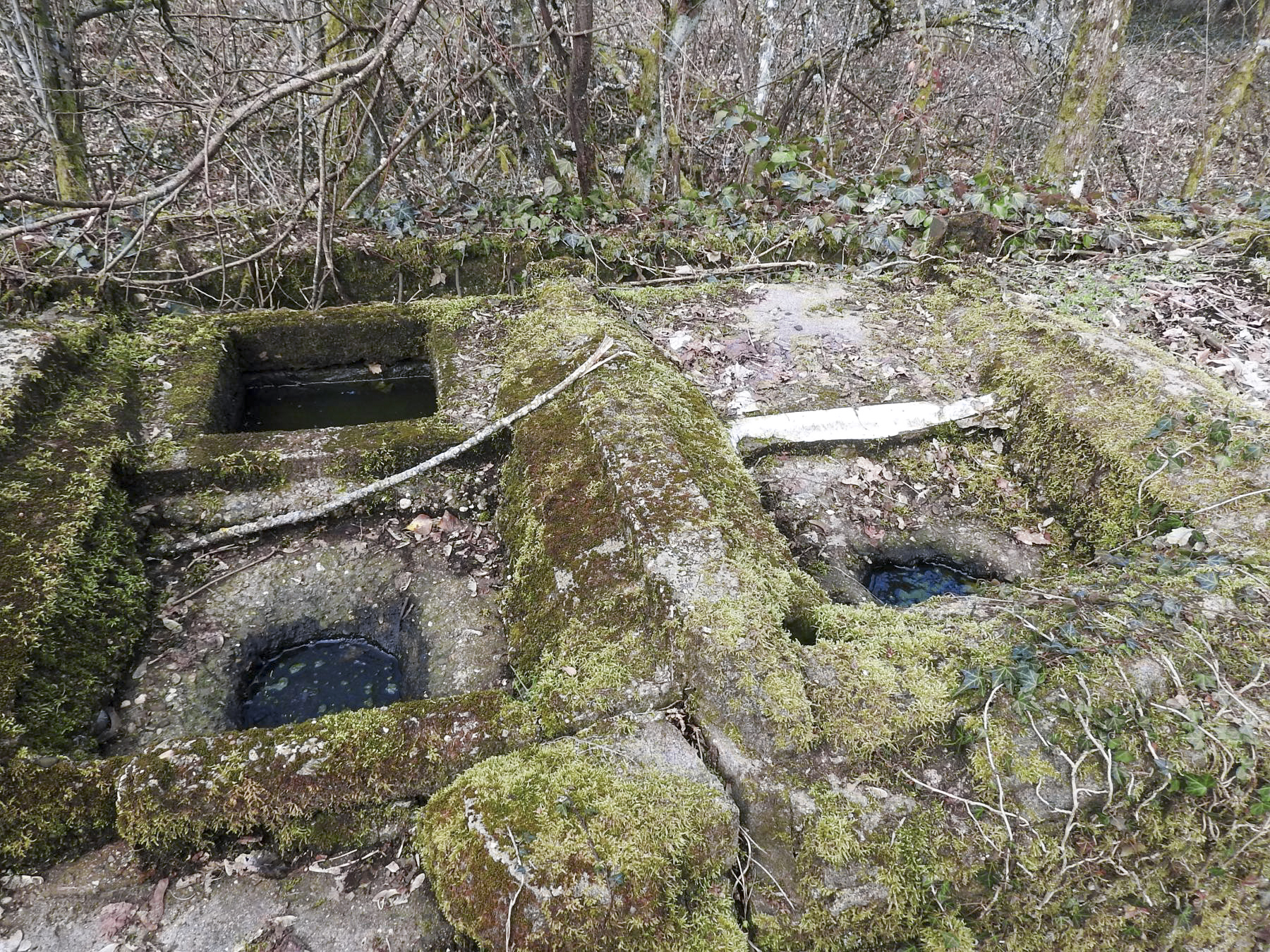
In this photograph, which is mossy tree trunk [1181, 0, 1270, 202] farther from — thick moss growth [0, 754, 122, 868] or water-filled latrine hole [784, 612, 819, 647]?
thick moss growth [0, 754, 122, 868]

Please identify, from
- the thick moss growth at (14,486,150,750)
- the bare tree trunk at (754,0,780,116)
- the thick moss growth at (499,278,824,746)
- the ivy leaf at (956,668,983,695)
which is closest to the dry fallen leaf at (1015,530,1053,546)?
the thick moss growth at (499,278,824,746)

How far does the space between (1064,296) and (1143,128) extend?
758 centimetres

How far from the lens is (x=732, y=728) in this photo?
197 centimetres

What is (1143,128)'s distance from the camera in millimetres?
9750

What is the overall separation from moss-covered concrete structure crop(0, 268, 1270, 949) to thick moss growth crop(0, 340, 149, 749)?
12 millimetres

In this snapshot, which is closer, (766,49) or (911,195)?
(911,195)

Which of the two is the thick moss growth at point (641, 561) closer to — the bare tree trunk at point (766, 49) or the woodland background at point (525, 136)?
the woodland background at point (525, 136)

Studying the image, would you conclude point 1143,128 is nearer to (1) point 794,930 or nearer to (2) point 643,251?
(2) point 643,251

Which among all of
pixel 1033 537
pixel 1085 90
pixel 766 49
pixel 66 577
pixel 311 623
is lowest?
pixel 311 623

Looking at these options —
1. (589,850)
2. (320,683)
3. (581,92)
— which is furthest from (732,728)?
(581,92)

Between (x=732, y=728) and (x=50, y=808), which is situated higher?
(x=732, y=728)

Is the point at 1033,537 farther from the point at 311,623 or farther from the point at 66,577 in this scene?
the point at 66,577

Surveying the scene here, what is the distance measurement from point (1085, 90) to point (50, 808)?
8.81 metres

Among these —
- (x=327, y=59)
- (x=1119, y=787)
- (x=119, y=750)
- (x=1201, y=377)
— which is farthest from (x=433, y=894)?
(x=327, y=59)
